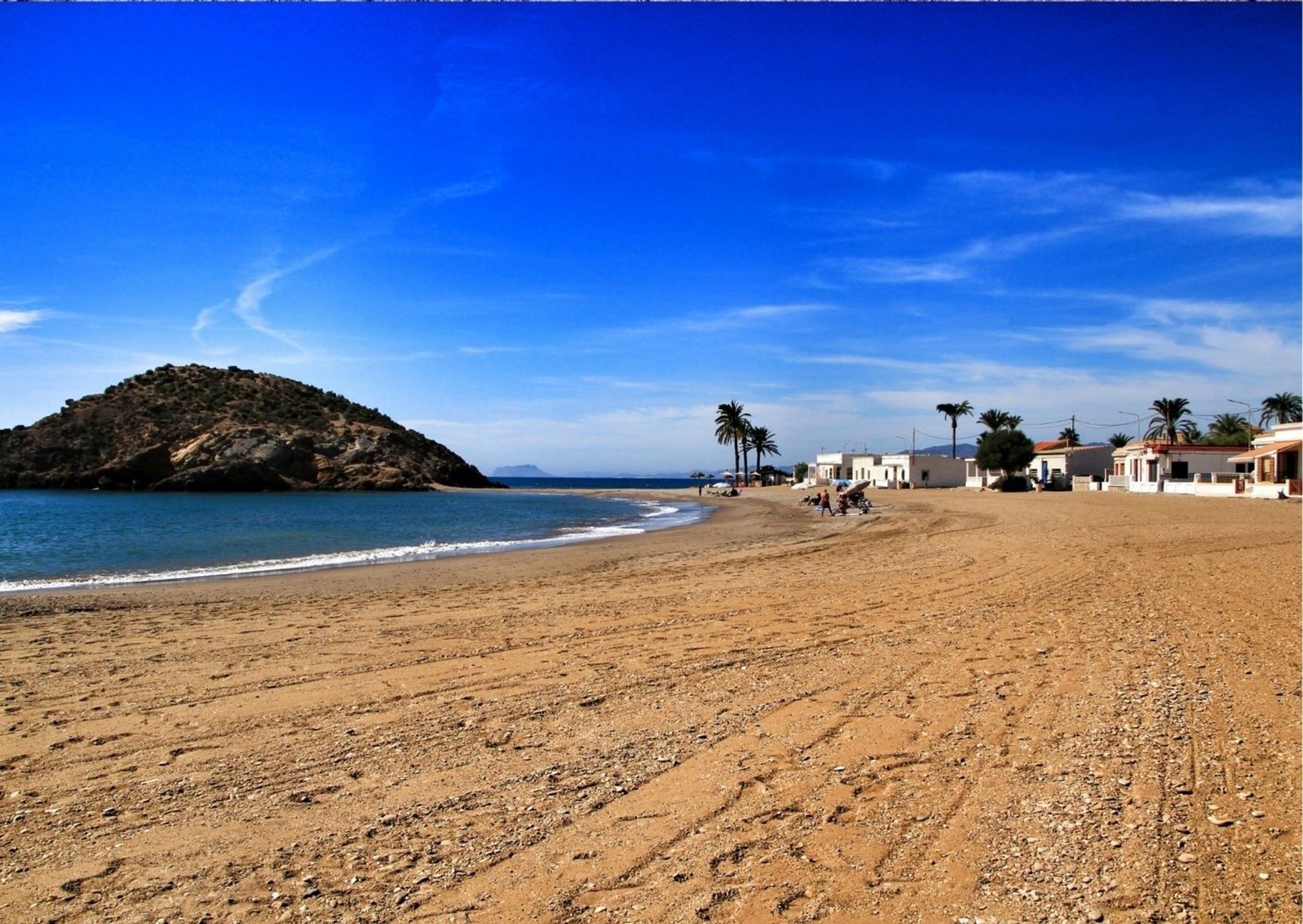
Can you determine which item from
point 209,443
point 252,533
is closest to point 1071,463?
point 252,533

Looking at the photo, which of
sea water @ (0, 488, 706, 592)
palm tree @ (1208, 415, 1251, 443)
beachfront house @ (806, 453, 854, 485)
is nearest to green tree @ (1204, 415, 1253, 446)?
palm tree @ (1208, 415, 1251, 443)

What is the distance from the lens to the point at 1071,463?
6931 centimetres

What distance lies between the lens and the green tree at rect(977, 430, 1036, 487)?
65.8 m

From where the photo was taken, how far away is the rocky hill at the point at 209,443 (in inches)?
2886

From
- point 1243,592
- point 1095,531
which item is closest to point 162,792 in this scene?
point 1243,592

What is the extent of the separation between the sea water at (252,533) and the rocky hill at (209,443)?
19.1m

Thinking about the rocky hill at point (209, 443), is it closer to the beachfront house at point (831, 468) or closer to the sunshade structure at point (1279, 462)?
the beachfront house at point (831, 468)

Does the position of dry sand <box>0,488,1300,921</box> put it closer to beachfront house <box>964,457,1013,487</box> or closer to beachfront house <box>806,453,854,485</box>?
beachfront house <box>964,457,1013,487</box>

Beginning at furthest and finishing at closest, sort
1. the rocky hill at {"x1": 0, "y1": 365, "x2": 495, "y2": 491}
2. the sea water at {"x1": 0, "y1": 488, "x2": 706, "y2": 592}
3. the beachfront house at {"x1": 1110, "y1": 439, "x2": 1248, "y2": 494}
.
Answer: the rocky hill at {"x1": 0, "y1": 365, "x2": 495, "y2": 491} < the beachfront house at {"x1": 1110, "y1": 439, "x2": 1248, "y2": 494} < the sea water at {"x1": 0, "y1": 488, "x2": 706, "y2": 592}

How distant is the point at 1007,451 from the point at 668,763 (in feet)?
223

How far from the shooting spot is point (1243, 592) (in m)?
10.8

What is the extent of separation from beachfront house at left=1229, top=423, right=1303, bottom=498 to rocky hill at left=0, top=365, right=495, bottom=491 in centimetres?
7293

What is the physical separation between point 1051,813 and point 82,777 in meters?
5.76

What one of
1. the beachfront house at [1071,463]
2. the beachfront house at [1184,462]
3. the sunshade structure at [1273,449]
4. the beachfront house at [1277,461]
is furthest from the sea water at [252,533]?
the beachfront house at [1071,463]
